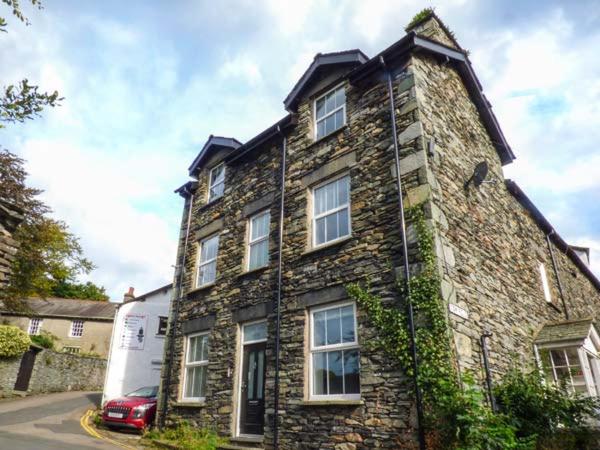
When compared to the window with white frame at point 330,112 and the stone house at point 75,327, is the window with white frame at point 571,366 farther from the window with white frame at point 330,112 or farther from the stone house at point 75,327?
the stone house at point 75,327

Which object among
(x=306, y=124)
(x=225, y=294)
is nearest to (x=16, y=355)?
(x=225, y=294)

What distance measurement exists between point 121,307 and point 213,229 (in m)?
9.94

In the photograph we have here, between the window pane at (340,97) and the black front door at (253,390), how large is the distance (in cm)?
608

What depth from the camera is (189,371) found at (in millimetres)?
12062

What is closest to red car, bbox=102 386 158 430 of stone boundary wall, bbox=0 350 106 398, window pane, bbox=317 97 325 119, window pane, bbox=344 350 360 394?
window pane, bbox=344 350 360 394

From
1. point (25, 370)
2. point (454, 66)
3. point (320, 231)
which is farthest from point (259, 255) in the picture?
point (25, 370)

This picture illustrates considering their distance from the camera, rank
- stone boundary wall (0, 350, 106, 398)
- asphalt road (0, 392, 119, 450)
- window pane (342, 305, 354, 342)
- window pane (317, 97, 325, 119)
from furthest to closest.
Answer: stone boundary wall (0, 350, 106, 398), window pane (317, 97, 325, 119), asphalt road (0, 392, 119, 450), window pane (342, 305, 354, 342)

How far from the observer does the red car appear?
505 inches

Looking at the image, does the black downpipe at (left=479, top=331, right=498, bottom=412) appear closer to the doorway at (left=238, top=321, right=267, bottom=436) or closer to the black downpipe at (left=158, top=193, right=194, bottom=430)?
the doorway at (left=238, top=321, right=267, bottom=436)

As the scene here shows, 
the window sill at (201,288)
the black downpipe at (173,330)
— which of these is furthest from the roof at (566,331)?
the black downpipe at (173,330)

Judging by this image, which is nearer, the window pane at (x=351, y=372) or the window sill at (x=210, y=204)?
the window pane at (x=351, y=372)

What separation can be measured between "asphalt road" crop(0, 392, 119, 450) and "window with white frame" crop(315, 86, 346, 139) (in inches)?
353

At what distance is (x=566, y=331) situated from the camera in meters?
9.90

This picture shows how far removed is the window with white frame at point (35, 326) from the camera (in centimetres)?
3506
